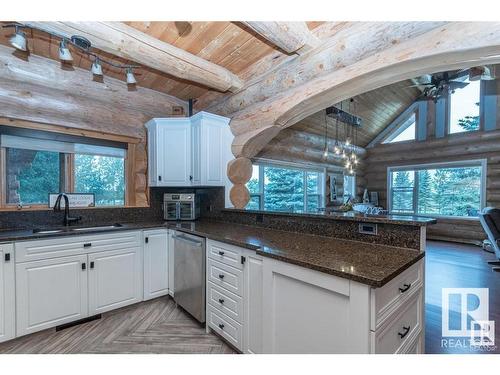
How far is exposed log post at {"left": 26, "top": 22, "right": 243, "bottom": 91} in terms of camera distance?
1.94 metres

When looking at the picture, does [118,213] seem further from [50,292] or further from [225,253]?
[225,253]

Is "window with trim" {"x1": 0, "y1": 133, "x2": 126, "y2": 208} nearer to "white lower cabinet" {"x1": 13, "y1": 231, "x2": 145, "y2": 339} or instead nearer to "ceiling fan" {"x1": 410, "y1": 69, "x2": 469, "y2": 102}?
"white lower cabinet" {"x1": 13, "y1": 231, "x2": 145, "y2": 339}

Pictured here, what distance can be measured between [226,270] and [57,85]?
290cm

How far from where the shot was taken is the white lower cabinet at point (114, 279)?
2.50m

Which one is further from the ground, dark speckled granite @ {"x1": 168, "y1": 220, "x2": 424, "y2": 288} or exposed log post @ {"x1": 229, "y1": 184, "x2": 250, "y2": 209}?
exposed log post @ {"x1": 229, "y1": 184, "x2": 250, "y2": 209}

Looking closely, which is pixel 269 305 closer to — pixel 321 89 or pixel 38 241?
pixel 321 89

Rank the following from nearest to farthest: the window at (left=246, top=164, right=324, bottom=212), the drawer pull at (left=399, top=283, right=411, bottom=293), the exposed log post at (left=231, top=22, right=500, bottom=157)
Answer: the drawer pull at (left=399, top=283, right=411, bottom=293), the exposed log post at (left=231, top=22, right=500, bottom=157), the window at (left=246, top=164, right=324, bottom=212)

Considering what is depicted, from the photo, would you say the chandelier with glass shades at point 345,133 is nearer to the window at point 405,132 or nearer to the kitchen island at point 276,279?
the window at point 405,132

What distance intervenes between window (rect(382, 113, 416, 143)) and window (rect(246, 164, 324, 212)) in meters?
3.14

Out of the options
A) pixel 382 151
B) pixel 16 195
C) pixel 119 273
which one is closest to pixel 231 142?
pixel 119 273

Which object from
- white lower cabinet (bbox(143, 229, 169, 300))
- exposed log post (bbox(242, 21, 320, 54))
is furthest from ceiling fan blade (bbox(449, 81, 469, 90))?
white lower cabinet (bbox(143, 229, 169, 300))

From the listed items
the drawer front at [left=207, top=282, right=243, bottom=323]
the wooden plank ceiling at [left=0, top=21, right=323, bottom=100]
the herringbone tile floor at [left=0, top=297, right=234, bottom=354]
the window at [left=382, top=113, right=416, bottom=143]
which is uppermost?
Result: the window at [left=382, top=113, right=416, bottom=143]

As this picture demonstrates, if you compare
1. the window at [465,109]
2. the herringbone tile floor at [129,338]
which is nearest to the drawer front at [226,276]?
the herringbone tile floor at [129,338]

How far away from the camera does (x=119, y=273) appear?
266cm
